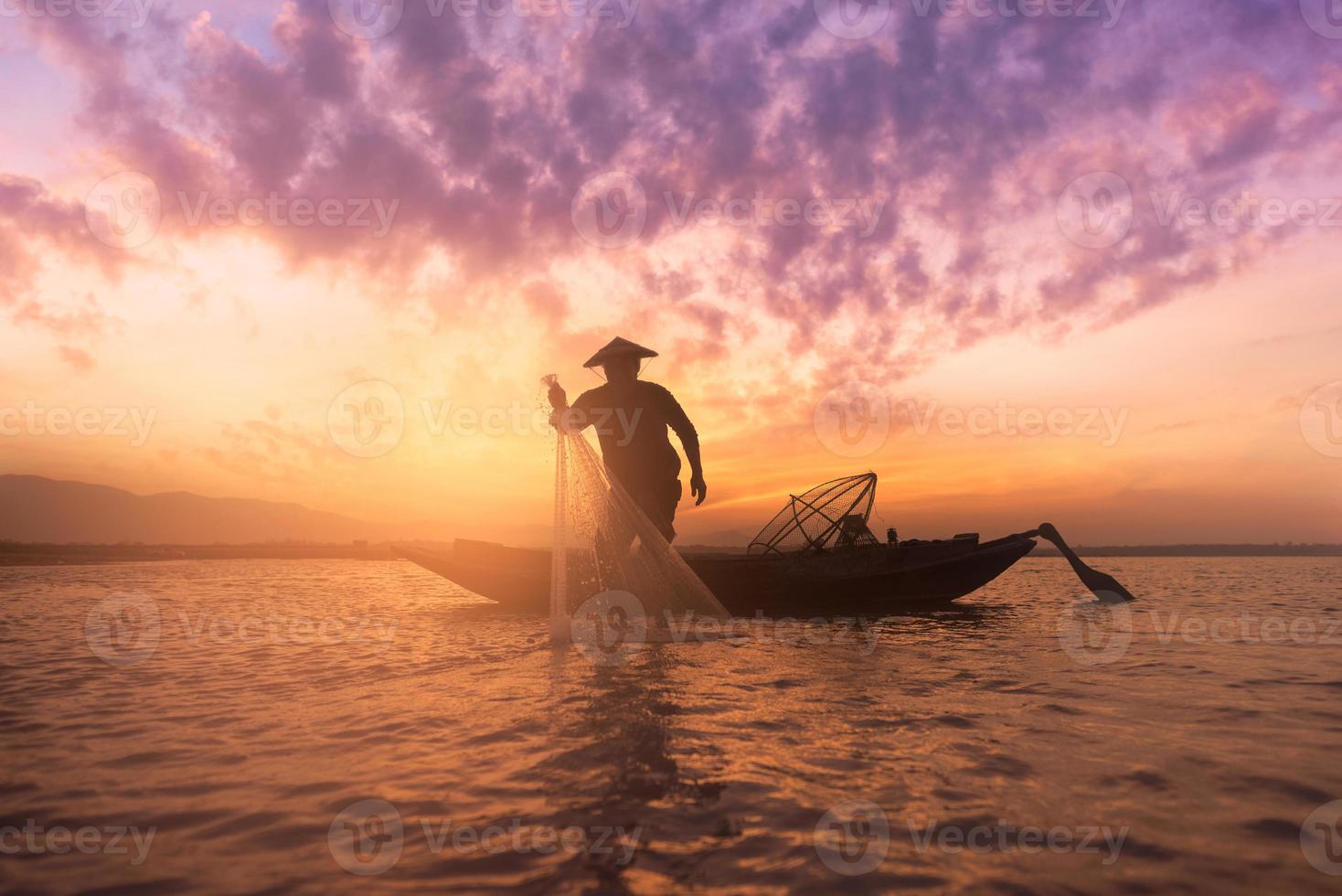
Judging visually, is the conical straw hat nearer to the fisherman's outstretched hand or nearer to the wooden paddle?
the fisherman's outstretched hand

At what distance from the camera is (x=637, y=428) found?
36.8 feet

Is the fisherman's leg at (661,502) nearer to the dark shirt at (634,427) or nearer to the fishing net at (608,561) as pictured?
the dark shirt at (634,427)

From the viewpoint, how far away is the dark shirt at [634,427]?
1119 centimetres

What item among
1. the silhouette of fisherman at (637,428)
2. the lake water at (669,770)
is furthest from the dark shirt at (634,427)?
the lake water at (669,770)

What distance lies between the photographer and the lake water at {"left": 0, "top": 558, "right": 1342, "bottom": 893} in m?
2.70

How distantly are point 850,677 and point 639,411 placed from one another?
6044 mm

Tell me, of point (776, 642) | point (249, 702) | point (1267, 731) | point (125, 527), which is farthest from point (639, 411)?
point (125, 527)

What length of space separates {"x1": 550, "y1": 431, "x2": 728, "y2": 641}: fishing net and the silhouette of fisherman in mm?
1180

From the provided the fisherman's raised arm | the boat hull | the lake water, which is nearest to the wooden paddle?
the boat hull

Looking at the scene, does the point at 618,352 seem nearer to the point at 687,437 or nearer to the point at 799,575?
the point at 687,437

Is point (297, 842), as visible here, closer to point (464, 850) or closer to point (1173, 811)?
point (464, 850)

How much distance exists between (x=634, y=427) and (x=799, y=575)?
4693 mm

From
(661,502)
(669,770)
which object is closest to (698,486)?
(661,502)

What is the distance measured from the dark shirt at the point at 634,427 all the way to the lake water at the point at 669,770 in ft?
11.7
